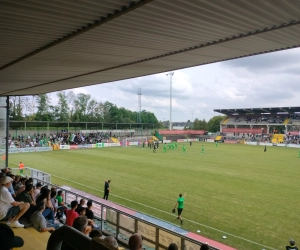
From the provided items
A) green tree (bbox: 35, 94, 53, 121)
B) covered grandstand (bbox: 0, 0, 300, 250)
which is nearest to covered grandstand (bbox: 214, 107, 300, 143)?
green tree (bbox: 35, 94, 53, 121)

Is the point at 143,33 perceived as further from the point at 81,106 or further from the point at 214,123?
the point at 214,123

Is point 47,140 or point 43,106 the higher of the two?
point 43,106

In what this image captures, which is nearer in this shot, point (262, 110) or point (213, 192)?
point (213, 192)

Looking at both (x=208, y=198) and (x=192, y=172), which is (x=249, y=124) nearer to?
(x=192, y=172)

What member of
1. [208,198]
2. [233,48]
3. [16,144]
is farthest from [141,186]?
[16,144]

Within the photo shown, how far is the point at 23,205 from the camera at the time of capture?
4746mm

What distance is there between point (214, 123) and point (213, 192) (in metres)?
88.7

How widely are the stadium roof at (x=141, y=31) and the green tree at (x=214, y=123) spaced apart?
91.2 m

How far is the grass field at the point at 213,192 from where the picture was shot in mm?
10539

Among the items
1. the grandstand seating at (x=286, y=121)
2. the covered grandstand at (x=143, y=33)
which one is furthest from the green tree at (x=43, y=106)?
the covered grandstand at (x=143, y=33)

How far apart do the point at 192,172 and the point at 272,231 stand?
40.2ft

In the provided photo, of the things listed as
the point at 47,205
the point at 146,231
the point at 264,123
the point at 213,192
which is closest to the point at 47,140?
the point at 213,192

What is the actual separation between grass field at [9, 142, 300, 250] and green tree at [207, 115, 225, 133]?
72090mm

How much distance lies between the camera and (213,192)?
53.3 feet
